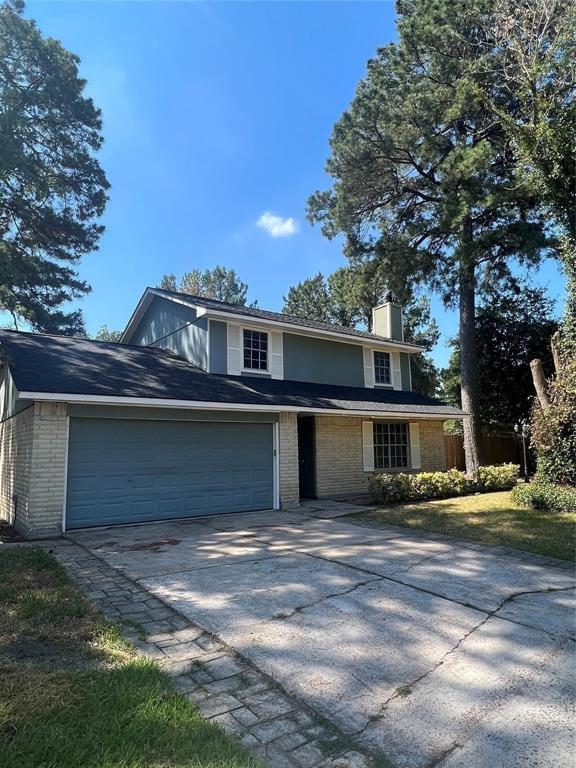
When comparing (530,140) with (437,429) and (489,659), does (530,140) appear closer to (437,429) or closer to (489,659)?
(437,429)

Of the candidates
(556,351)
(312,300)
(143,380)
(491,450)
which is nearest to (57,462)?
(143,380)

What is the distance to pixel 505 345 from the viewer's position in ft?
69.2

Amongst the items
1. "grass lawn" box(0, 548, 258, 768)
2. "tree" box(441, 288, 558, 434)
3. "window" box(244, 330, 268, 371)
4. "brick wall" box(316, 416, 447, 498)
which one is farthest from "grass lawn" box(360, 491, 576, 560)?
"tree" box(441, 288, 558, 434)

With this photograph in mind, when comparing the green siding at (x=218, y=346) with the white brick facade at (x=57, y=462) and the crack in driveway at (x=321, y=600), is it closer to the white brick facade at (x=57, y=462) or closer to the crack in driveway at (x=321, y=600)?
the white brick facade at (x=57, y=462)

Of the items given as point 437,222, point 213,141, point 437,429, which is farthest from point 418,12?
point 437,429

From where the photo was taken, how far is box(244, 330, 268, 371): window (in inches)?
551

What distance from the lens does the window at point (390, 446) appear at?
1492cm

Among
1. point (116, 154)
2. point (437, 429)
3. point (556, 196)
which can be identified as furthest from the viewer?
point (116, 154)

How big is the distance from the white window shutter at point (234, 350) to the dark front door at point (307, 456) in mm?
2463

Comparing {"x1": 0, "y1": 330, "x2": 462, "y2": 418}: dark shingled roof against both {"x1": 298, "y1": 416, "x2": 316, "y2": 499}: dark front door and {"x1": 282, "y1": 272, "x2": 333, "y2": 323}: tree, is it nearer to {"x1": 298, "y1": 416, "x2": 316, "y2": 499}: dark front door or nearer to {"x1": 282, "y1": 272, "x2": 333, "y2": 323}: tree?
{"x1": 298, "y1": 416, "x2": 316, "y2": 499}: dark front door

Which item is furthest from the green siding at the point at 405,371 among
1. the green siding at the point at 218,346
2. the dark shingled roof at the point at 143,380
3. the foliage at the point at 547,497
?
the green siding at the point at 218,346

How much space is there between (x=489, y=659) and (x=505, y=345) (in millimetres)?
19869

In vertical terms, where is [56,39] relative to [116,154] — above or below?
above

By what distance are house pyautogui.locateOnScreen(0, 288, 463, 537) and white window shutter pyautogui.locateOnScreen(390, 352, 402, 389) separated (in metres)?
0.28
